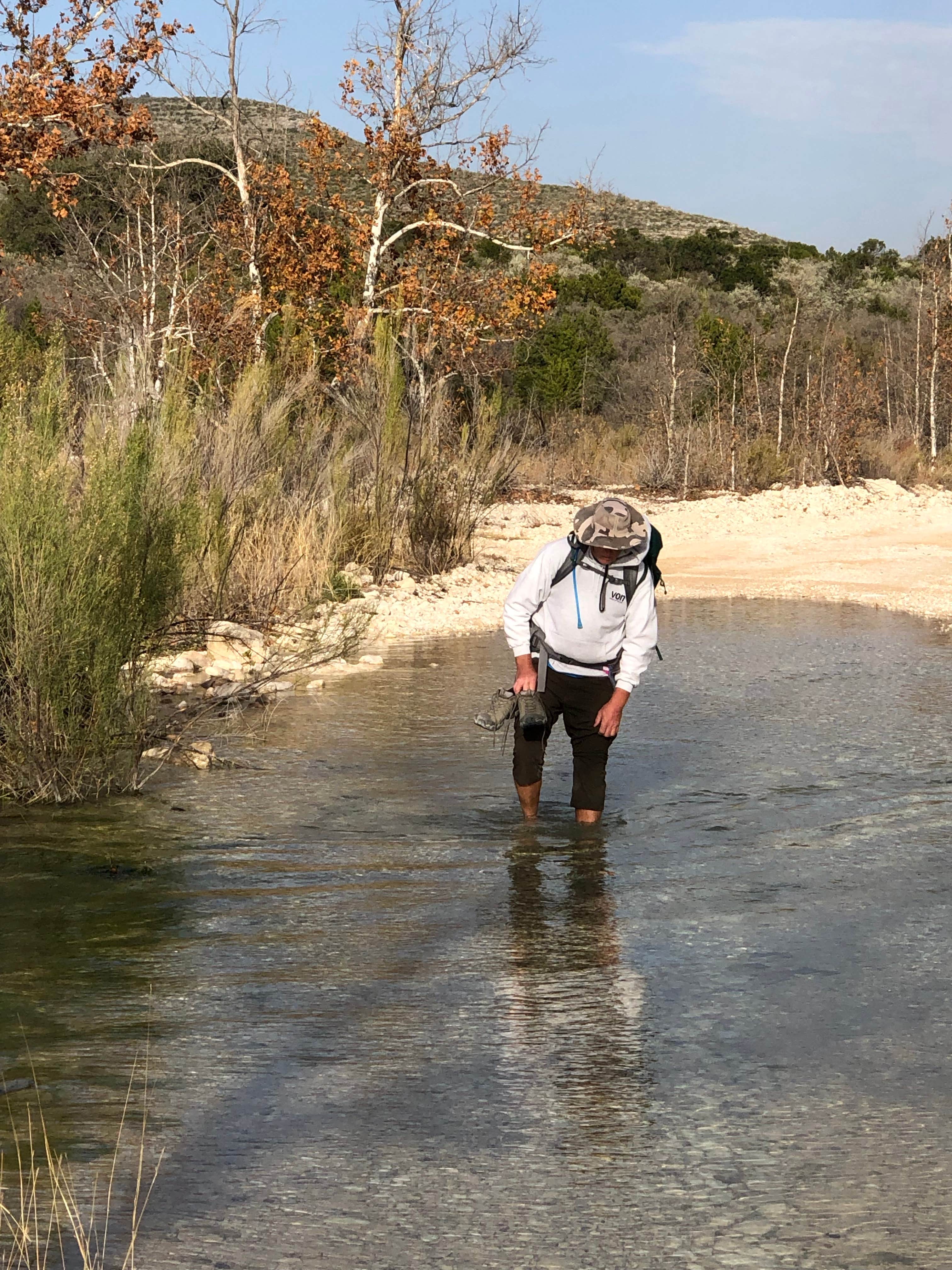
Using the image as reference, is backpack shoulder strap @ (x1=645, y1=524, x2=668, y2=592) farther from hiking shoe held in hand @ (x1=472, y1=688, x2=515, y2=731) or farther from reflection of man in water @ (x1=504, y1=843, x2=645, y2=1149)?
reflection of man in water @ (x1=504, y1=843, x2=645, y2=1149)

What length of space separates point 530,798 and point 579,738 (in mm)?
367

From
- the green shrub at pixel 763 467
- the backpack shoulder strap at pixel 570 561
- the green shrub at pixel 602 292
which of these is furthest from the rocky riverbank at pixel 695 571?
the green shrub at pixel 602 292

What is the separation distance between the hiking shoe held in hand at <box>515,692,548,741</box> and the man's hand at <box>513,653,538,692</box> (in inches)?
0.7

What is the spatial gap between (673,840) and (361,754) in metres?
2.02

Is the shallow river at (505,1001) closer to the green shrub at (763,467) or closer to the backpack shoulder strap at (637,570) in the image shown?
the backpack shoulder strap at (637,570)

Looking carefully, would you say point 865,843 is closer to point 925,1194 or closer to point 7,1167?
point 925,1194

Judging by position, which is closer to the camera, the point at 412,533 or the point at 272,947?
the point at 272,947

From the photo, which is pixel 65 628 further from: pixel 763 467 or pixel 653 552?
pixel 763 467

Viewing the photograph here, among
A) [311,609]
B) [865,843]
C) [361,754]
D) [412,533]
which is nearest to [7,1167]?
[865,843]

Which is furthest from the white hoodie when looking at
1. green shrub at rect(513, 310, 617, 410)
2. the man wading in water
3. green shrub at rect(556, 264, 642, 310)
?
green shrub at rect(556, 264, 642, 310)

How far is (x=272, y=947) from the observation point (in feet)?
16.4

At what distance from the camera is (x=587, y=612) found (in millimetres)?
6254

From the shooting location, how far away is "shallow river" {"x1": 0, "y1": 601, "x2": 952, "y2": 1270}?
126 inches

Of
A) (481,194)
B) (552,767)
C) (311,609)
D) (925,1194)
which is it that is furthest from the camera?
(481,194)
